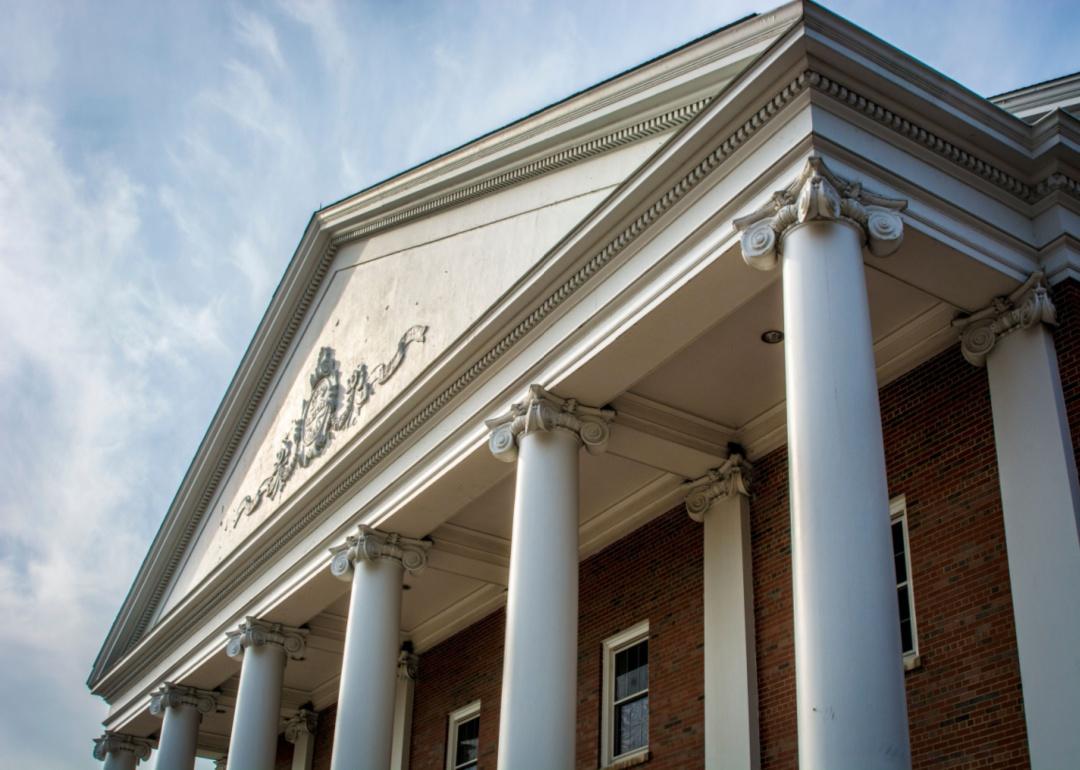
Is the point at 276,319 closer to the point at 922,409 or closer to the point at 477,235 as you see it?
the point at 477,235

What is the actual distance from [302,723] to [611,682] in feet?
33.9

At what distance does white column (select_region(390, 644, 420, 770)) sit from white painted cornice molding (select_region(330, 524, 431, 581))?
4.41m

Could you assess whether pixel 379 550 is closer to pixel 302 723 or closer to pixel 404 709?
pixel 404 709

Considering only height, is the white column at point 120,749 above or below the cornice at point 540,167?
below

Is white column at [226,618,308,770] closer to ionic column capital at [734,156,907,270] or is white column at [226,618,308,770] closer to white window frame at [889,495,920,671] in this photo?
white window frame at [889,495,920,671]

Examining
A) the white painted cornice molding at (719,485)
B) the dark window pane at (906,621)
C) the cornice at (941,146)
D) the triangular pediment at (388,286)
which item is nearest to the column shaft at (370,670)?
the triangular pediment at (388,286)

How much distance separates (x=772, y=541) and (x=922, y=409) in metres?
2.57

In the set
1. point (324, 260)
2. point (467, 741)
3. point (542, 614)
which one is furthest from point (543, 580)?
point (324, 260)

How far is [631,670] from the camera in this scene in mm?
17344

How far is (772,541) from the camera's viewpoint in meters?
15.3

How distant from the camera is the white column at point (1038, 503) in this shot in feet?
35.4

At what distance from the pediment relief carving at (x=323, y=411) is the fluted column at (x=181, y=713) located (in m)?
3.47

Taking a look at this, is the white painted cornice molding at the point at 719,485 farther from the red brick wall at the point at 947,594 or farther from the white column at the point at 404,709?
the white column at the point at 404,709

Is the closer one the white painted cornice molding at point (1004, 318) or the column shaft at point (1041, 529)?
the column shaft at point (1041, 529)
